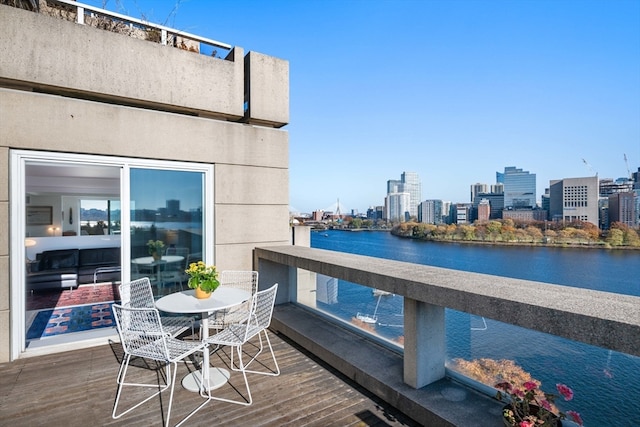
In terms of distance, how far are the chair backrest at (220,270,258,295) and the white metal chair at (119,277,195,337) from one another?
0.87m

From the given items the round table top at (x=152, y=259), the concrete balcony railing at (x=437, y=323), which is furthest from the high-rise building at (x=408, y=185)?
the concrete balcony railing at (x=437, y=323)

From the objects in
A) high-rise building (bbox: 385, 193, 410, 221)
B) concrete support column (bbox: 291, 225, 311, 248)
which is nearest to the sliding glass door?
concrete support column (bbox: 291, 225, 311, 248)

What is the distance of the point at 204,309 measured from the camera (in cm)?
277

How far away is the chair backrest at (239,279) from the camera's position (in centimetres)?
442

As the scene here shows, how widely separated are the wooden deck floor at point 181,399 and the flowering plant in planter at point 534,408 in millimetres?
799

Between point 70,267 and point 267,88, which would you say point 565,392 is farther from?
point 70,267

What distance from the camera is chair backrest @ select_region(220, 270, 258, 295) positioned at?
14.5 ft

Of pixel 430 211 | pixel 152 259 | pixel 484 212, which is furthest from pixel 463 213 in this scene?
pixel 152 259

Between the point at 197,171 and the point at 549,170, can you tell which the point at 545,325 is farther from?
the point at 549,170

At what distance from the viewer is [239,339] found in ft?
9.04

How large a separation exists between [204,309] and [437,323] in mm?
1995

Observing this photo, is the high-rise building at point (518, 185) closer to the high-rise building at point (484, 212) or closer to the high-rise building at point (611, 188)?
the high-rise building at point (484, 212)

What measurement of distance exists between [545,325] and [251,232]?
3.88 m

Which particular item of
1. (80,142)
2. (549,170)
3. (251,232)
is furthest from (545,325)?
(549,170)
